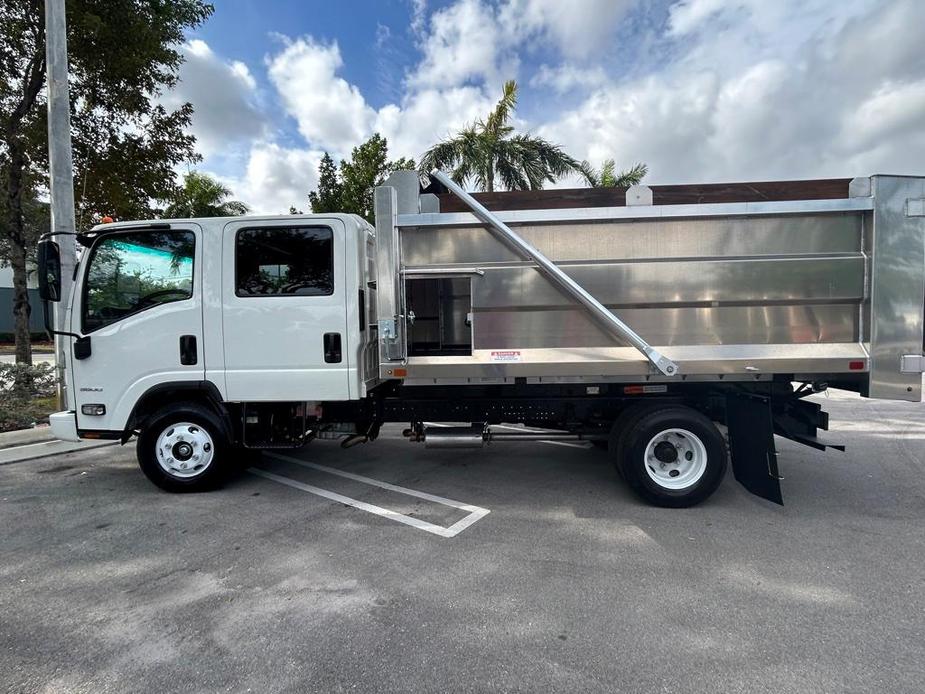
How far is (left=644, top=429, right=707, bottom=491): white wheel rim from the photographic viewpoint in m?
4.32

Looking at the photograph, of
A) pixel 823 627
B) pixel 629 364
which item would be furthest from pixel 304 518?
pixel 823 627

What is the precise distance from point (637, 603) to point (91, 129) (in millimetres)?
11678

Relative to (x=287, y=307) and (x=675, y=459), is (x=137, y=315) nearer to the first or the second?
(x=287, y=307)

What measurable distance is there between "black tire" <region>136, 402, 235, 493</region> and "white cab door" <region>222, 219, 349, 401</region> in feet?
1.90

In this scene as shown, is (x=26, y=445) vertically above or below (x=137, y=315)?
below

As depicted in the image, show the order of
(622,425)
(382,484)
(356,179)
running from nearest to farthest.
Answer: (622,425)
(382,484)
(356,179)

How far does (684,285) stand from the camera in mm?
4078

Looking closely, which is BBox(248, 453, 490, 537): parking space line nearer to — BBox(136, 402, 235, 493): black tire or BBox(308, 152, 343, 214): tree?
BBox(136, 402, 235, 493): black tire

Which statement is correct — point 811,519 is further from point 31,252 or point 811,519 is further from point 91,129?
point 31,252

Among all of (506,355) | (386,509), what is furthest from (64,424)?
(506,355)

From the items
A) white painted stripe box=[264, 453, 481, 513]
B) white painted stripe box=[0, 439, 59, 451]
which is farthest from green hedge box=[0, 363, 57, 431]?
white painted stripe box=[264, 453, 481, 513]

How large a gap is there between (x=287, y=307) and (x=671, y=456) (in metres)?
3.69

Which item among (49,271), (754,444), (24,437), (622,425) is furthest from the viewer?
(24,437)

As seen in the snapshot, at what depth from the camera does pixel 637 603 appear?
2.93 metres
